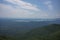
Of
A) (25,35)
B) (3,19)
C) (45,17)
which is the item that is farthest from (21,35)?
(45,17)

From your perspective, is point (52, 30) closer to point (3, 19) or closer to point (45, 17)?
point (45, 17)

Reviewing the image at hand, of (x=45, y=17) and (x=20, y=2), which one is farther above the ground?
(x=20, y=2)

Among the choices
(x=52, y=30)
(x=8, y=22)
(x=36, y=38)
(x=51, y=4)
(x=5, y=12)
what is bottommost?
(x=36, y=38)

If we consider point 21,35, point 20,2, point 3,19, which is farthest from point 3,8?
point 21,35

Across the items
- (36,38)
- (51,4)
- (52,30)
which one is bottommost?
(36,38)

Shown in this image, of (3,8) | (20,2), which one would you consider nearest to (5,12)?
(3,8)

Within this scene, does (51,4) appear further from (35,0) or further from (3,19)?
(3,19)

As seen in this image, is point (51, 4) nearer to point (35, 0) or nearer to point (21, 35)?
point (35, 0)

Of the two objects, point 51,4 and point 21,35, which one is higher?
point 51,4
